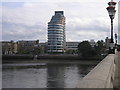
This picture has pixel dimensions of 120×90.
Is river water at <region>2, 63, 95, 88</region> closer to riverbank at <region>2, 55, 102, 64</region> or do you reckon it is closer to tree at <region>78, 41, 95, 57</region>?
tree at <region>78, 41, 95, 57</region>

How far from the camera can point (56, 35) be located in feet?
402

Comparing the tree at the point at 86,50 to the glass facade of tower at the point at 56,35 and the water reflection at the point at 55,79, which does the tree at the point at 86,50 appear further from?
the water reflection at the point at 55,79

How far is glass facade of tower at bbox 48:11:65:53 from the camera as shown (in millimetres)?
A: 121938

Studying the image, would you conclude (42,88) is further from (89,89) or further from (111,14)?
(89,89)

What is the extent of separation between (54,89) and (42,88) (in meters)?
1.70

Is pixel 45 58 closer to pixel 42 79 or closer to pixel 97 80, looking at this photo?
pixel 42 79

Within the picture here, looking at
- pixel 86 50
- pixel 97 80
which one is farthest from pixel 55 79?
pixel 86 50

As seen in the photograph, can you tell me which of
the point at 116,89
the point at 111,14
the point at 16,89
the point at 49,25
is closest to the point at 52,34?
the point at 49,25

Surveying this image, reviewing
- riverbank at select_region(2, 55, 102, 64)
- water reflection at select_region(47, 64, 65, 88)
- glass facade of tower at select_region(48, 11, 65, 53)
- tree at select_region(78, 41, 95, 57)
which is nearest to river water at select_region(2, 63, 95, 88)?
water reflection at select_region(47, 64, 65, 88)

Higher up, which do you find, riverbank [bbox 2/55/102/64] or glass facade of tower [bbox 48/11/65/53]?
glass facade of tower [bbox 48/11/65/53]

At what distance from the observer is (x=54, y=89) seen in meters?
23.0

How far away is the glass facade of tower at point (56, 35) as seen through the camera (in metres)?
122

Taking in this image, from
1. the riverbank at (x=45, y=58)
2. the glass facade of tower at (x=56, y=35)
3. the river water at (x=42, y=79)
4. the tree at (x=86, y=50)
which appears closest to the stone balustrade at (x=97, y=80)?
the river water at (x=42, y=79)

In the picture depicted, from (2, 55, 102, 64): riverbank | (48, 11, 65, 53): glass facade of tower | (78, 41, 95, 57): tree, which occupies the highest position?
(48, 11, 65, 53): glass facade of tower
